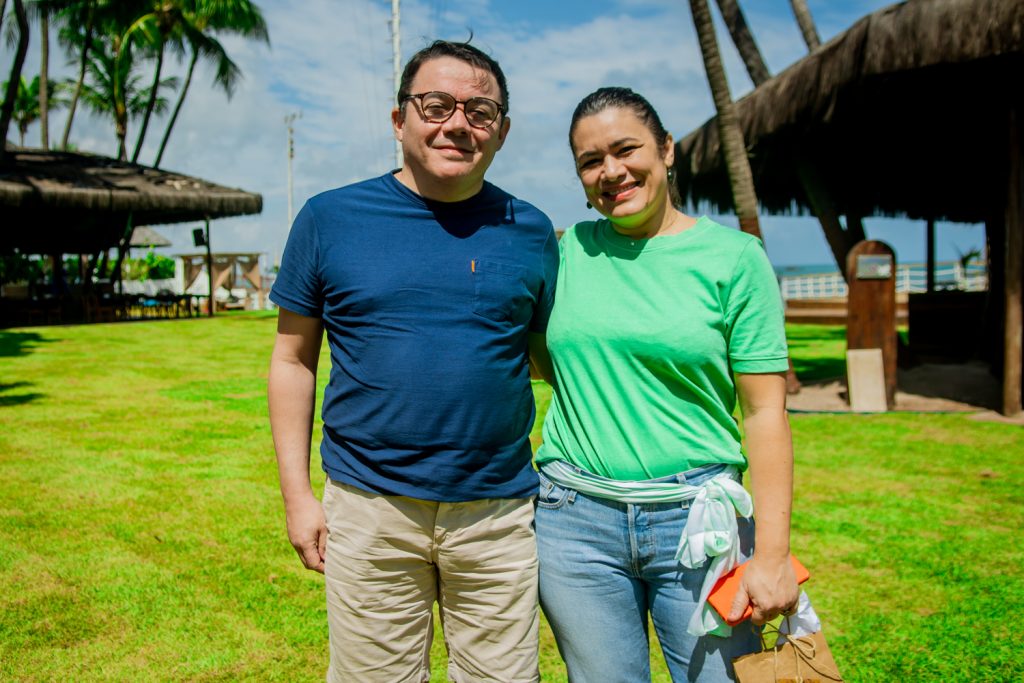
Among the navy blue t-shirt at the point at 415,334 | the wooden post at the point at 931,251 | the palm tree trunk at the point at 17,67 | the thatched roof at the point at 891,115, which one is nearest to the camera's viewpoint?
the navy blue t-shirt at the point at 415,334

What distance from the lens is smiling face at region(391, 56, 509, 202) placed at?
2.11 metres

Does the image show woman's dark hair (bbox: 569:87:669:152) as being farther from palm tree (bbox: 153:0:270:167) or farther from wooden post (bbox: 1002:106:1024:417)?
palm tree (bbox: 153:0:270:167)

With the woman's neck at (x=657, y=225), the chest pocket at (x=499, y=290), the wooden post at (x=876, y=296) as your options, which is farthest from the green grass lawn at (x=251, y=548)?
the woman's neck at (x=657, y=225)

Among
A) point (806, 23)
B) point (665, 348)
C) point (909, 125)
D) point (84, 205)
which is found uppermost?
point (806, 23)

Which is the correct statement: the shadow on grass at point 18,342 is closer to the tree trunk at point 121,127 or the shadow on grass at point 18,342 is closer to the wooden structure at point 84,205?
the wooden structure at point 84,205

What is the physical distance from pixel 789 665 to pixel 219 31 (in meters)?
30.1

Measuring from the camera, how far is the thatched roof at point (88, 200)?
1777 cm

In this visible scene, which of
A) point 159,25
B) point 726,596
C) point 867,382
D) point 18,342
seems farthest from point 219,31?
point 726,596

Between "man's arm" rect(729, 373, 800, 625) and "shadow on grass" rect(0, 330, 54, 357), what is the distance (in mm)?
13632

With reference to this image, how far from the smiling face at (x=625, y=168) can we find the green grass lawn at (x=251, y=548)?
2.21 m

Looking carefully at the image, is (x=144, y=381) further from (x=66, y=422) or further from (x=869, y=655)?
(x=869, y=655)

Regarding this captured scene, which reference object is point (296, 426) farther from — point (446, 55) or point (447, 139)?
point (446, 55)

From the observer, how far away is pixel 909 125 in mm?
10195

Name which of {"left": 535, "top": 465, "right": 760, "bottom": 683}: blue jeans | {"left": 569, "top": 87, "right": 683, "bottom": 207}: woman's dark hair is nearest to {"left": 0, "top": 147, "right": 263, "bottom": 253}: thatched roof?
{"left": 569, "top": 87, "right": 683, "bottom": 207}: woman's dark hair
